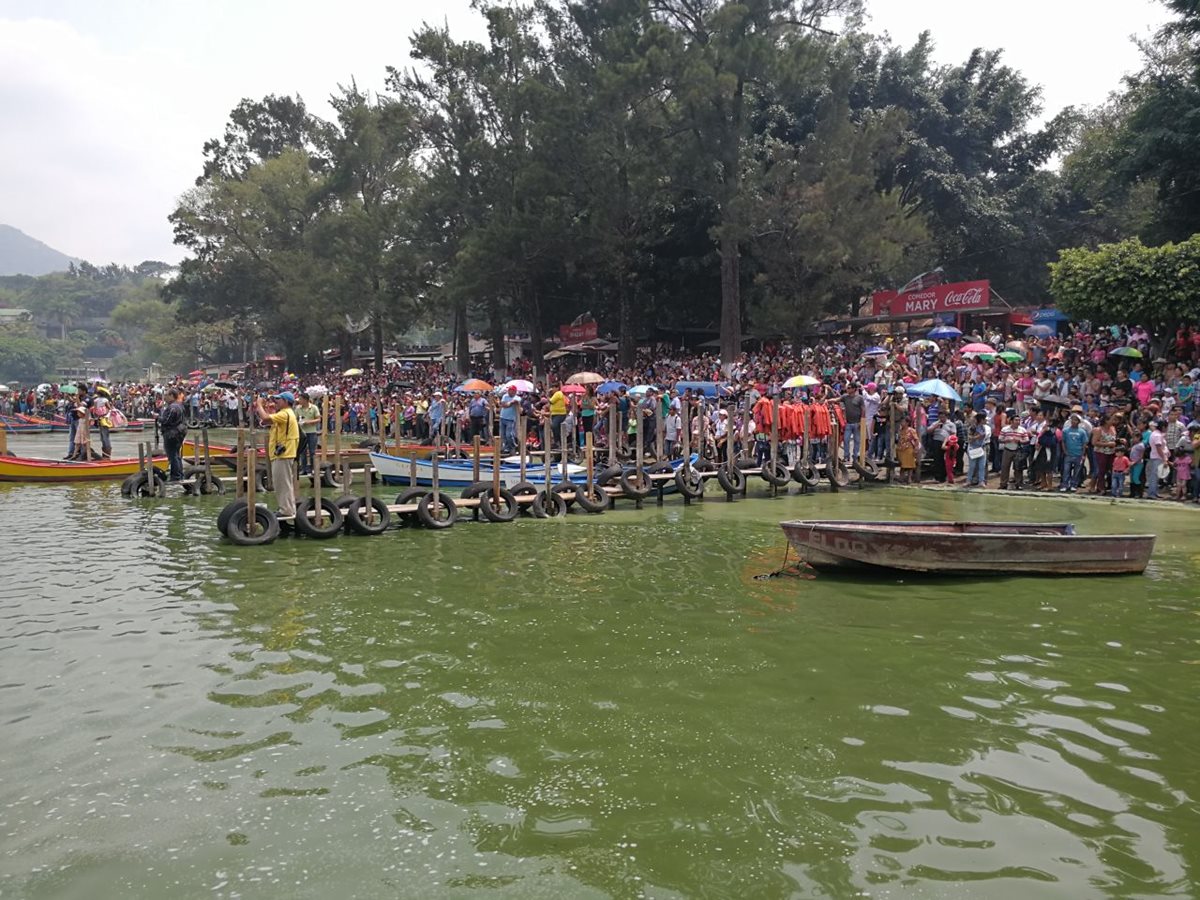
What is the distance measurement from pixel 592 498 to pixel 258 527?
670 cm

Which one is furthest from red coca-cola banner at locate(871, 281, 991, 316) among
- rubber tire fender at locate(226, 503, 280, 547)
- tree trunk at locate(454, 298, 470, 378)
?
rubber tire fender at locate(226, 503, 280, 547)

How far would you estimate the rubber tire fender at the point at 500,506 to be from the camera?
17000mm

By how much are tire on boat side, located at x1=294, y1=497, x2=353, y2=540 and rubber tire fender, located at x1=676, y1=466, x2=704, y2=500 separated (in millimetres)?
7420

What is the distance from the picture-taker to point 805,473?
20938mm

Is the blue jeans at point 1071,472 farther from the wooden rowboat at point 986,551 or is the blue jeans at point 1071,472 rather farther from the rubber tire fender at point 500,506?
the rubber tire fender at point 500,506

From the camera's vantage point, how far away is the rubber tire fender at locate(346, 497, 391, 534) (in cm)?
1530

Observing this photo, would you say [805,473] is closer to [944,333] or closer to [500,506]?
[500,506]

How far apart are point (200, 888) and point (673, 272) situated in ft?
116

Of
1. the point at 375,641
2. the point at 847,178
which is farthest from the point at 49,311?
the point at 375,641

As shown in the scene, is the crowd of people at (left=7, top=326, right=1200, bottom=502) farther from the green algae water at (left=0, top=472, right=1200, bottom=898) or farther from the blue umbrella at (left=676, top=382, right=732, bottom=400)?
the green algae water at (left=0, top=472, right=1200, bottom=898)

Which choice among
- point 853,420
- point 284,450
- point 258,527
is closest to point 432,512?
point 284,450

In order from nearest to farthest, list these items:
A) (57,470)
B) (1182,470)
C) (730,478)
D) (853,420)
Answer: (1182,470) → (730,478) → (853,420) → (57,470)

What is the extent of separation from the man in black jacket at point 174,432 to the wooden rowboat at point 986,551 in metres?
15.5

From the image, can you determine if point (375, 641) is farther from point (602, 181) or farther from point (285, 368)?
point (285, 368)
